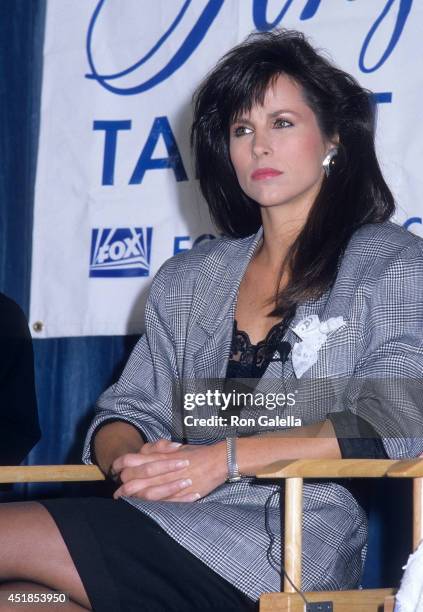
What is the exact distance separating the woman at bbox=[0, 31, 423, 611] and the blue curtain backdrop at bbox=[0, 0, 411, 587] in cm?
60

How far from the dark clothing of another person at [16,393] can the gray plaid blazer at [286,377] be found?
15.3 inches

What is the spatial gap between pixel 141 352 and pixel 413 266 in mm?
540

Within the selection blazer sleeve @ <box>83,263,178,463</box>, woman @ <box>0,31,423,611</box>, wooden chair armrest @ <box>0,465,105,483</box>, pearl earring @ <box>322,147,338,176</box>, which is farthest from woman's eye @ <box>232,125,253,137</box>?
wooden chair armrest @ <box>0,465,105,483</box>

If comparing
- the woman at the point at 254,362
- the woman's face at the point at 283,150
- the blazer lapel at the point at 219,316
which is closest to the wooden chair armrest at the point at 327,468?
the woman at the point at 254,362

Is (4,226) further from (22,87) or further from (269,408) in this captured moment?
(269,408)

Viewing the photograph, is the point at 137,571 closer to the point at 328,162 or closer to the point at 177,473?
the point at 177,473

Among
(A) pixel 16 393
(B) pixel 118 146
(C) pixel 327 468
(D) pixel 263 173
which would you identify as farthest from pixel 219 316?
(B) pixel 118 146

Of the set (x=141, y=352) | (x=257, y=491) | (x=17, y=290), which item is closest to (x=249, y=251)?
(x=141, y=352)

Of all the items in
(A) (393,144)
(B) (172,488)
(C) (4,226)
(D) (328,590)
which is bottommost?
(D) (328,590)

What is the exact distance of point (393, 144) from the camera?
7.30 feet

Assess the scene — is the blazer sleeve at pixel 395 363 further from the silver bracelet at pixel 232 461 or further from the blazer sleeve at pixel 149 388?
the blazer sleeve at pixel 149 388

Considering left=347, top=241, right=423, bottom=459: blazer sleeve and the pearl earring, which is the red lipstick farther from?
left=347, top=241, right=423, bottom=459: blazer sleeve

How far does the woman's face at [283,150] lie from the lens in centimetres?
182

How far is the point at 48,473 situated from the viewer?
167 centimetres
